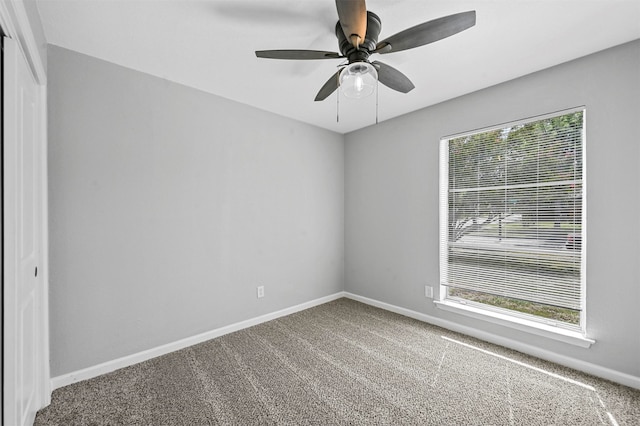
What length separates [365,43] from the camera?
64.2 inches

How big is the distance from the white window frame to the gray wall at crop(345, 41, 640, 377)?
0.05m

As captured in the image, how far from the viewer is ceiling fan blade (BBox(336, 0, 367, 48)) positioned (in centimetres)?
127

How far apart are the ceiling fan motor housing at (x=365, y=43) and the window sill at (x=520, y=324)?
8.36ft

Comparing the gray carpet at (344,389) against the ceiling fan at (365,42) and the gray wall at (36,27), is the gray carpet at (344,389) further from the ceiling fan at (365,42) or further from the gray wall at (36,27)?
the gray wall at (36,27)

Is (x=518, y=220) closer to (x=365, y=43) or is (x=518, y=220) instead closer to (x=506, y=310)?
(x=506, y=310)

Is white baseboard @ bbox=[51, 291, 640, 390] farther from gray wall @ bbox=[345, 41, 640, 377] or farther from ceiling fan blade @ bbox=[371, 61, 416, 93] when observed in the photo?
ceiling fan blade @ bbox=[371, 61, 416, 93]

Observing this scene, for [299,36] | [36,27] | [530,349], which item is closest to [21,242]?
[36,27]

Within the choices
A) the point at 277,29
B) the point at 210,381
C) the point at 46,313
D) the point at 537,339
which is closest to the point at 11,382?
the point at 46,313

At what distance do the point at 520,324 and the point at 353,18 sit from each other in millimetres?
2757

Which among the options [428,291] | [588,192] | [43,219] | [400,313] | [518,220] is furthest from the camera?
[400,313]

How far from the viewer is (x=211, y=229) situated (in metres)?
2.81

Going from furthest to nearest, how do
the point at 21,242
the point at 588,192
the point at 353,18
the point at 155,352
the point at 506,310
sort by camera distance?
the point at 506,310
the point at 155,352
the point at 588,192
the point at 21,242
the point at 353,18

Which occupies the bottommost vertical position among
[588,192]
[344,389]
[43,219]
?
[344,389]

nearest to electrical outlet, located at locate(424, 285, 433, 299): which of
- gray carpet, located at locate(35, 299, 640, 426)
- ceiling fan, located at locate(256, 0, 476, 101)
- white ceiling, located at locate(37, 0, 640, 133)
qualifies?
gray carpet, located at locate(35, 299, 640, 426)
